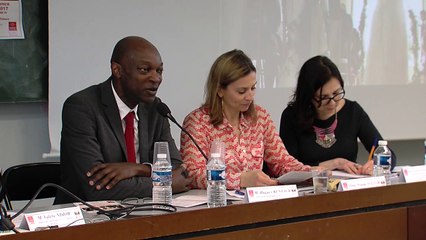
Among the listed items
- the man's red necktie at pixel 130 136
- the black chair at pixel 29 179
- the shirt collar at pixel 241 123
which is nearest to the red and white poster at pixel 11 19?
the black chair at pixel 29 179

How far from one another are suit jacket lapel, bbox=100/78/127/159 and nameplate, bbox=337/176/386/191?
79 centimetres

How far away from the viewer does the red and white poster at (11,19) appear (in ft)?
10.8

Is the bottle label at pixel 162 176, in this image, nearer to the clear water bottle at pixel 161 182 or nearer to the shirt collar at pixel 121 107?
the clear water bottle at pixel 161 182

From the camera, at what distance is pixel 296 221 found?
6.55ft

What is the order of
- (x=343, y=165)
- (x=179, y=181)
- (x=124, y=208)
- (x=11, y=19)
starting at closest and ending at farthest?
(x=124, y=208), (x=179, y=181), (x=343, y=165), (x=11, y=19)

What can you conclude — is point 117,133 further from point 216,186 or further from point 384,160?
point 384,160

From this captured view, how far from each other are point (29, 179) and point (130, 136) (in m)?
0.54

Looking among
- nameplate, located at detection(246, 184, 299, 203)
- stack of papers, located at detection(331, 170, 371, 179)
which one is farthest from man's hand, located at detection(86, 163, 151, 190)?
stack of papers, located at detection(331, 170, 371, 179)

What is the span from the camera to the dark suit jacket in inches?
90.6

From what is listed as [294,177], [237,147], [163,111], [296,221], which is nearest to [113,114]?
[163,111]

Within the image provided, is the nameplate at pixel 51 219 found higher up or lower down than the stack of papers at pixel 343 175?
higher up

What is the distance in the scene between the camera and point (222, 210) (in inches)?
72.2

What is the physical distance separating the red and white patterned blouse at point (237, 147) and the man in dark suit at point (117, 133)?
0.08 m

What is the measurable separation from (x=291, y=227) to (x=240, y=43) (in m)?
1.97
